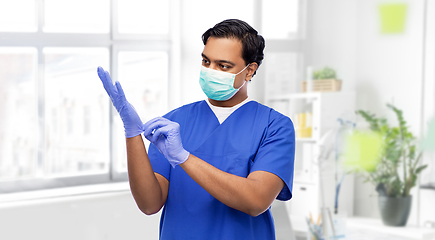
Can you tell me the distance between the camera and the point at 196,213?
109 cm

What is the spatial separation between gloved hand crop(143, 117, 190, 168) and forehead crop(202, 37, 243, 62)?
0.71ft

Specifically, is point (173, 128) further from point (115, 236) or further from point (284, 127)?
point (115, 236)

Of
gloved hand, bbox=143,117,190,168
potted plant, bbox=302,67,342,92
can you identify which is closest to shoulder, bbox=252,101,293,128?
gloved hand, bbox=143,117,190,168

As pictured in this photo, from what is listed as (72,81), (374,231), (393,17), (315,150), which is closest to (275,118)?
(72,81)

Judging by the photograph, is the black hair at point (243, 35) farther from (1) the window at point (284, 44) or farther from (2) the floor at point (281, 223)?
(1) the window at point (284, 44)

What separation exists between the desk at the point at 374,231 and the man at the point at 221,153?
2212 millimetres

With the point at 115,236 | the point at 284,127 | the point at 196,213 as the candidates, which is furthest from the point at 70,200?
the point at 284,127

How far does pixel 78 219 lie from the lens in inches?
93.0

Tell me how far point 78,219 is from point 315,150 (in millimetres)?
1730

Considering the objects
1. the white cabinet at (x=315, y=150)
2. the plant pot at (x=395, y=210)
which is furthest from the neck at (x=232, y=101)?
the plant pot at (x=395, y=210)

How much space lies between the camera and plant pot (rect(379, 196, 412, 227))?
3.16 meters

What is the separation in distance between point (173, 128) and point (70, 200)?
1.61m

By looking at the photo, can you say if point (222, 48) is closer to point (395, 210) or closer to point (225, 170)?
point (225, 170)

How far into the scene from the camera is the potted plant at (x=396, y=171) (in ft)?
10.4
